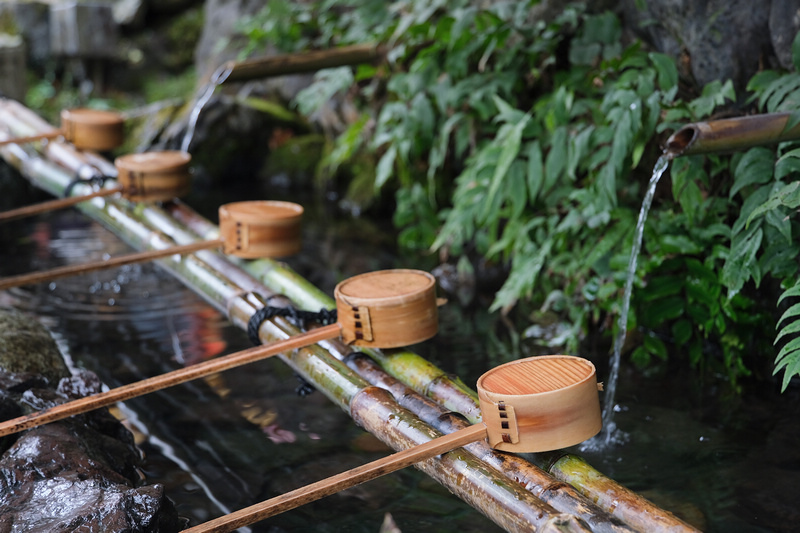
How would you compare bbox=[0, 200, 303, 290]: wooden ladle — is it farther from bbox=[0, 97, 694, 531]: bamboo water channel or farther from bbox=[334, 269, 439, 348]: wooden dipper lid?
bbox=[334, 269, 439, 348]: wooden dipper lid

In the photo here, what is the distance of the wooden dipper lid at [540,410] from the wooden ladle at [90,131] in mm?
3966

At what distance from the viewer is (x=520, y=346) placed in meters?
4.84

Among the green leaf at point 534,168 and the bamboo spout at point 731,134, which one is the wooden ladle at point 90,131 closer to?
the green leaf at point 534,168

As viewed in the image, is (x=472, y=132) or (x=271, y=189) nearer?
(x=472, y=132)

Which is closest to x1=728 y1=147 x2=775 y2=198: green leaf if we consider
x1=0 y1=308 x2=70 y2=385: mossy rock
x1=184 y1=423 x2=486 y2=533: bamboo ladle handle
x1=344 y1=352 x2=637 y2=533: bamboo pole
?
x1=344 y1=352 x2=637 y2=533: bamboo pole

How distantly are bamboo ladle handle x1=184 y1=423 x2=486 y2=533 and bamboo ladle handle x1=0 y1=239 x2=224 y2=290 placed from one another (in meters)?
1.86

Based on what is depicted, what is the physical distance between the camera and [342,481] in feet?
7.43

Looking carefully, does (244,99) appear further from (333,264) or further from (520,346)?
(520,346)

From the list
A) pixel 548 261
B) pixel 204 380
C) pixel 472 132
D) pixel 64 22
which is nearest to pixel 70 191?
pixel 204 380

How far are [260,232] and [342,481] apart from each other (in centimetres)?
189

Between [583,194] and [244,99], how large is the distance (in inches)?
278

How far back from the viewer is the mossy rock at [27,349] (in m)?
3.56

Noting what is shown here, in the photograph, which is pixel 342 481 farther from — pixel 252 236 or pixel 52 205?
pixel 52 205

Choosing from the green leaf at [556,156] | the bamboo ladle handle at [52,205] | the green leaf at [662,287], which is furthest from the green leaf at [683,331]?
the bamboo ladle handle at [52,205]
